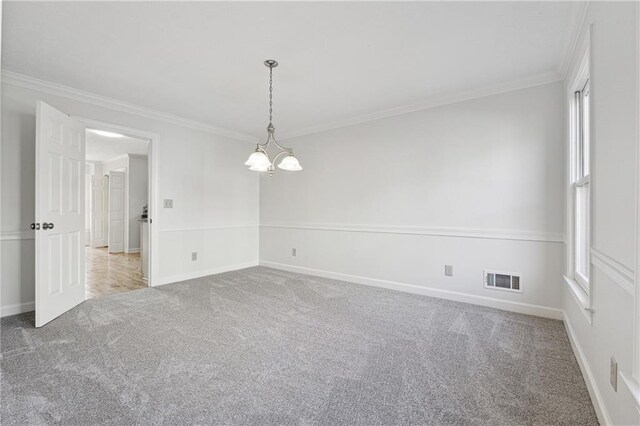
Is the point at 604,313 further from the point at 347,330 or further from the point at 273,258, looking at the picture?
the point at 273,258

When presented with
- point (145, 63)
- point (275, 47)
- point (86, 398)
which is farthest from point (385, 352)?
point (145, 63)

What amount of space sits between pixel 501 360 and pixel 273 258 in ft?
13.1

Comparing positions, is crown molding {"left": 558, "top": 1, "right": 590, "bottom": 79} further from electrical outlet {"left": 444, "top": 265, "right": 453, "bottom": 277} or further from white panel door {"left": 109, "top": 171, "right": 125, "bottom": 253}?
white panel door {"left": 109, "top": 171, "right": 125, "bottom": 253}

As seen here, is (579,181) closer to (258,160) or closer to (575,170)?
(575,170)

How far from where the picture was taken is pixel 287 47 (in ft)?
8.22

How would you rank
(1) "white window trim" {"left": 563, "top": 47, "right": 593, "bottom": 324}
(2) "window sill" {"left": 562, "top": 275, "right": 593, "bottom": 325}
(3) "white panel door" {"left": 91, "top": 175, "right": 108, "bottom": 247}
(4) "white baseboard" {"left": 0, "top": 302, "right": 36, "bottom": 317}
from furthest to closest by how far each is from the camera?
(3) "white panel door" {"left": 91, "top": 175, "right": 108, "bottom": 247}
(4) "white baseboard" {"left": 0, "top": 302, "right": 36, "bottom": 317}
(1) "white window trim" {"left": 563, "top": 47, "right": 593, "bottom": 324}
(2) "window sill" {"left": 562, "top": 275, "right": 593, "bottom": 325}

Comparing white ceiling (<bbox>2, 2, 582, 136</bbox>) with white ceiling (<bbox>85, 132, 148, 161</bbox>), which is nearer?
white ceiling (<bbox>2, 2, 582, 136</bbox>)

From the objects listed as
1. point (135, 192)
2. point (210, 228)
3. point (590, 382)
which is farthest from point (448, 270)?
point (135, 192)

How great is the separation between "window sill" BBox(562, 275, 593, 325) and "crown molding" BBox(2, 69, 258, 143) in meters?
4.98

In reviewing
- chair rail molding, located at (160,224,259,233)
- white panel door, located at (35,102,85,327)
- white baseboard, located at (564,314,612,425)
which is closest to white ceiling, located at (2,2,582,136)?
white panel door, located at (35,102,85,327)

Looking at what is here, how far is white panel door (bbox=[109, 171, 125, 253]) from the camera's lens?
309 inches

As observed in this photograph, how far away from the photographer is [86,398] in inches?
69.1

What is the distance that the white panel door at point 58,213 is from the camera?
2.82 m

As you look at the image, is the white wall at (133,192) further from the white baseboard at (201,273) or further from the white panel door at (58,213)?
the white panel door at (58,213)
